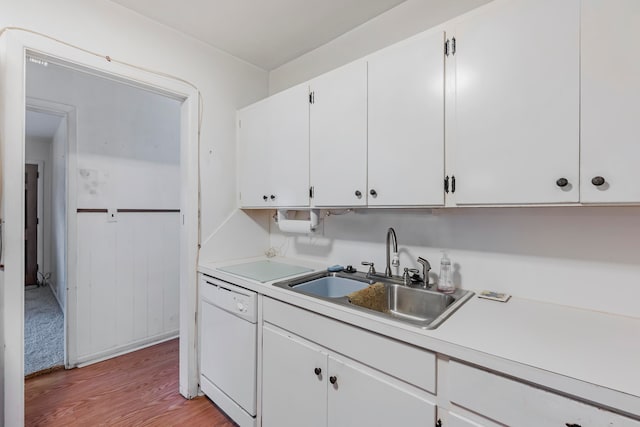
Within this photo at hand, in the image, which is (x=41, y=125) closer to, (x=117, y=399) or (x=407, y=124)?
(x=117, y=399)

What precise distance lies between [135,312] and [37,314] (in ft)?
5.80

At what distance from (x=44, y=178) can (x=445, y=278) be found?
19.5ft

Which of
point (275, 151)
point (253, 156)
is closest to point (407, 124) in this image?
point (275, 151)

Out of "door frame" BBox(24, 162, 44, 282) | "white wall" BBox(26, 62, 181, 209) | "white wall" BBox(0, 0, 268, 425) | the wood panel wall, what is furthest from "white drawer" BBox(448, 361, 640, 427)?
"door frame" BBox(24, 162, 44, 282)

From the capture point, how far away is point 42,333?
2.82m

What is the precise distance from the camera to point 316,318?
1.27 metres

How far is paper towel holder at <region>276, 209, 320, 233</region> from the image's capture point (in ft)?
6.08

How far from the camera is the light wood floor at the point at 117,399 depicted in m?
1.76

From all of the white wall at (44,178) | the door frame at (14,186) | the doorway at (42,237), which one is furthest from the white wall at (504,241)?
the white wall at (44,178)

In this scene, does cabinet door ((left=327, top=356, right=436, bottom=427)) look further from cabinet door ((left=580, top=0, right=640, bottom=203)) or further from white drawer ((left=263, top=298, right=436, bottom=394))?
cabinet door ((left=580, top=0, right=640, bottom=203))

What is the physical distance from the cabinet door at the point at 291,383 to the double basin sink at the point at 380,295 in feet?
0.84

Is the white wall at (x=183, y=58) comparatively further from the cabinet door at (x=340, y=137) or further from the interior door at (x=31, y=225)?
the interior door at (x=31, y=225)

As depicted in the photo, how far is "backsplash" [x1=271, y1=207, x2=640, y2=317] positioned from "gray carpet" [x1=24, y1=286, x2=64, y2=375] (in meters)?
2.73

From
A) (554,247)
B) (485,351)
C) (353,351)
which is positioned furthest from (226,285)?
(554,247)
